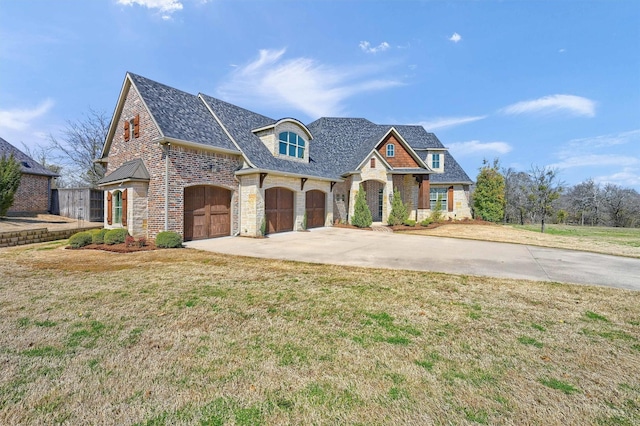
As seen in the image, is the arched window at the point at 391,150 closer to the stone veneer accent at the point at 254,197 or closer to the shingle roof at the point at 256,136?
the shingle roof at the point at 256,136

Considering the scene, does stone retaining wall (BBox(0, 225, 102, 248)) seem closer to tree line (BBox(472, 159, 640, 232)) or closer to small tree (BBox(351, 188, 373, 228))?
small tree (BBox(351, 188, 373, 228))

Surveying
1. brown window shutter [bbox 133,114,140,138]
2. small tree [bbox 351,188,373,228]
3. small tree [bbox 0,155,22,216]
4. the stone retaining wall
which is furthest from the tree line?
small tree [bbox 0,155,22,216]

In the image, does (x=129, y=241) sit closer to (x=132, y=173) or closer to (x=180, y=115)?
(x=132, y=173)

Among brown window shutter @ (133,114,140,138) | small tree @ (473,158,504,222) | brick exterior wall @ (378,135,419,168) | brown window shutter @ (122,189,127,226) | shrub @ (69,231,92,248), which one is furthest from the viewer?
small tree @ (473,158,504,222)

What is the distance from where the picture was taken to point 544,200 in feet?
67.2

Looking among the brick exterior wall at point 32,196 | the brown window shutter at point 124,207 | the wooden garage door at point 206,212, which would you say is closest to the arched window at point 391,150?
the wooden garage door at point 206,212

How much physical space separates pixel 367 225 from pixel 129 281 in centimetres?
1424

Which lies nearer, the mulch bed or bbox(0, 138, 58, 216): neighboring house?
the mulch bed

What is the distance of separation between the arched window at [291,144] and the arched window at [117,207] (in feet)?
27.1

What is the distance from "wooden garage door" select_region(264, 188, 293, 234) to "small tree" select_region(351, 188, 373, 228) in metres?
4.74

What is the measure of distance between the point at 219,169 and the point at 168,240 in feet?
13.8

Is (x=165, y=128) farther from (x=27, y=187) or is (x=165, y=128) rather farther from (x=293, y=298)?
(x=27, y=187)

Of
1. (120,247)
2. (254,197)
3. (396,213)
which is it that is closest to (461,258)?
(254,197)

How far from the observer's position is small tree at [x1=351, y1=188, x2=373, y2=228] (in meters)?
18.3
